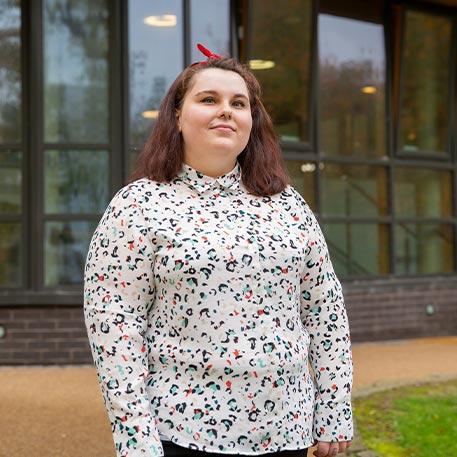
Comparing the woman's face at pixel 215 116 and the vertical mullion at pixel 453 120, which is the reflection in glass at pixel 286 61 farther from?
the woman's face at pixel 215 116

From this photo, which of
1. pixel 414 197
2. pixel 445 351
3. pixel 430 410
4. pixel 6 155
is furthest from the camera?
pixel 414 197

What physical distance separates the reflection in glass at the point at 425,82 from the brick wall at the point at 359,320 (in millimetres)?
2005

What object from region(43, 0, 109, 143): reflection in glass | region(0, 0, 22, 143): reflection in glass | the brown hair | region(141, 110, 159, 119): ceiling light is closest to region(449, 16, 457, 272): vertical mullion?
region(141, 110, 159, 119): ceiling light

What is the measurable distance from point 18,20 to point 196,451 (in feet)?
22.9

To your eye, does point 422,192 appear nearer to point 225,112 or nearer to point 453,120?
point 453,120

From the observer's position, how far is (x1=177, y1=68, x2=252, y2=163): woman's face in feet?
7.36

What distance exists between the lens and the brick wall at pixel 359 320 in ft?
26.3

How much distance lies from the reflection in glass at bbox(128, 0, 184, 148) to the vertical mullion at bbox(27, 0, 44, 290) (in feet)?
3.01

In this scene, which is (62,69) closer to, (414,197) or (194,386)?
(414,197)

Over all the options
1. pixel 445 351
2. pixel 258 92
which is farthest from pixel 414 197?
pixel 258 92

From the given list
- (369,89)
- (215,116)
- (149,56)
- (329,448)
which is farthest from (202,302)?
(369,89)

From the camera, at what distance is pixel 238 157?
8.05ft

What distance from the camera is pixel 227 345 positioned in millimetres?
2102

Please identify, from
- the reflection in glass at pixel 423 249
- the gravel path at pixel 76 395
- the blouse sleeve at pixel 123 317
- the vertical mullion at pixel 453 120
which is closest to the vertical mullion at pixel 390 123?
the reflection in glass at pixel 423 249
